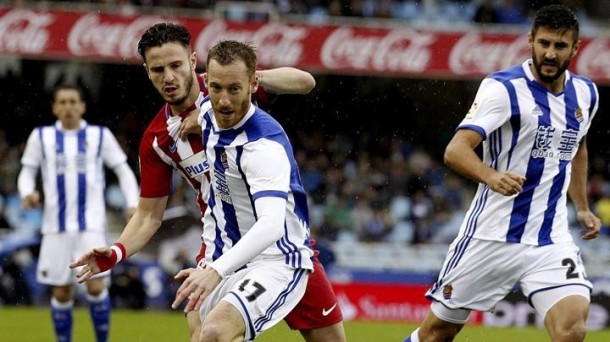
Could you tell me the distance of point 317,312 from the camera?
613 centimetres

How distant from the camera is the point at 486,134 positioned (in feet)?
20.7

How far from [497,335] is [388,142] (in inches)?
313

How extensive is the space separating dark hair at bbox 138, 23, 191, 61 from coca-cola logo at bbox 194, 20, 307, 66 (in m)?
11.8

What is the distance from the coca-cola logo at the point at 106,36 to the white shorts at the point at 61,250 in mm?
7750

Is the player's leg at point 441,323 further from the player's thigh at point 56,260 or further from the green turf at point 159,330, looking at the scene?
the green turf at point 159,330

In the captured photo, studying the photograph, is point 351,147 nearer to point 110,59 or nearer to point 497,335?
point 110,59

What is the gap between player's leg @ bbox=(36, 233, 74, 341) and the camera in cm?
1005

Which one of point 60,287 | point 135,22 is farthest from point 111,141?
point 135,22

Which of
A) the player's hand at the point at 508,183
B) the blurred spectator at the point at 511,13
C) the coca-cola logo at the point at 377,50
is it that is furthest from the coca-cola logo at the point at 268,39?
the player's hand at the point at 508,183

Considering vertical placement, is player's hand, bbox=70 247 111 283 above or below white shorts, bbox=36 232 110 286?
above

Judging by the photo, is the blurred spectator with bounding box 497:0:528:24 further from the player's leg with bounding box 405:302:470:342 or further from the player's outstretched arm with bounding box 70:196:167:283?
the player's outstretched arm with bounding box 70:196:167:283

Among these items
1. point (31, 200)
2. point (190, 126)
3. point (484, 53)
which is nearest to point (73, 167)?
point (31, 200)

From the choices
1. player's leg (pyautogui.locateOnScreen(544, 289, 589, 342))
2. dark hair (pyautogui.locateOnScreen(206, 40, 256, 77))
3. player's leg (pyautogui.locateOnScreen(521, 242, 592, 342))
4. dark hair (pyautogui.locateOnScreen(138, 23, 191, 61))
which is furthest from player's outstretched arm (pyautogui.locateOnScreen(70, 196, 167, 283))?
Result: player's leg (pyautogui.locateOnScreen(544, 289, 589, 342))

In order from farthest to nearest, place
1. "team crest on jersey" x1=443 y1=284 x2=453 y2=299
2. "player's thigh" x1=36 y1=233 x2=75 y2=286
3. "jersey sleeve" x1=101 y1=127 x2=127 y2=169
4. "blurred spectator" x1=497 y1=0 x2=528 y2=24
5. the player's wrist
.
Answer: "blurred spectator" x1=497 y1=0 x2=528 y2=24
"jersey sleeve" x1=101 y1=127 x2=127 y2=169
"player's thigh" x1=36 y1=233 x2=75 y2=286
"team crest on jersey" x1=443 y1=284 x2=453 y2=299
the player's wrist
